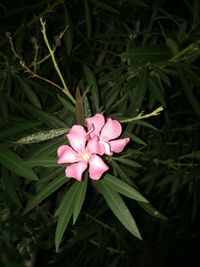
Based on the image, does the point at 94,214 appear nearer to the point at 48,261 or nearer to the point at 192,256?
the point at 48,261

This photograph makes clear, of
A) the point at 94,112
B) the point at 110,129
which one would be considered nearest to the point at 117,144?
the point at 110,129

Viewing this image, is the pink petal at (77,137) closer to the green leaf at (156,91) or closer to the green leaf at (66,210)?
the green leaf at (66,210)

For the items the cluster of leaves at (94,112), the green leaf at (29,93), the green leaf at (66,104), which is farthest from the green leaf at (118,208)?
the green leaf at (29,93)

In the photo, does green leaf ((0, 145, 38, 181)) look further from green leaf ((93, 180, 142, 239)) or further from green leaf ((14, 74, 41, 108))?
green leaf ((14, 74, 41, 108))

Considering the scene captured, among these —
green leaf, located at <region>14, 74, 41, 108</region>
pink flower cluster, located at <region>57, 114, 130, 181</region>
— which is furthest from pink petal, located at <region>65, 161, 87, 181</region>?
green leaf, located at <region>14, 74, 41, 108</region>

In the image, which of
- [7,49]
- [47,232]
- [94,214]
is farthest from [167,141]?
[7,49]

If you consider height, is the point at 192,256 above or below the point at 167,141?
below

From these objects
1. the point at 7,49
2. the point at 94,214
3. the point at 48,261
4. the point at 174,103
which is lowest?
the point at 48,261
